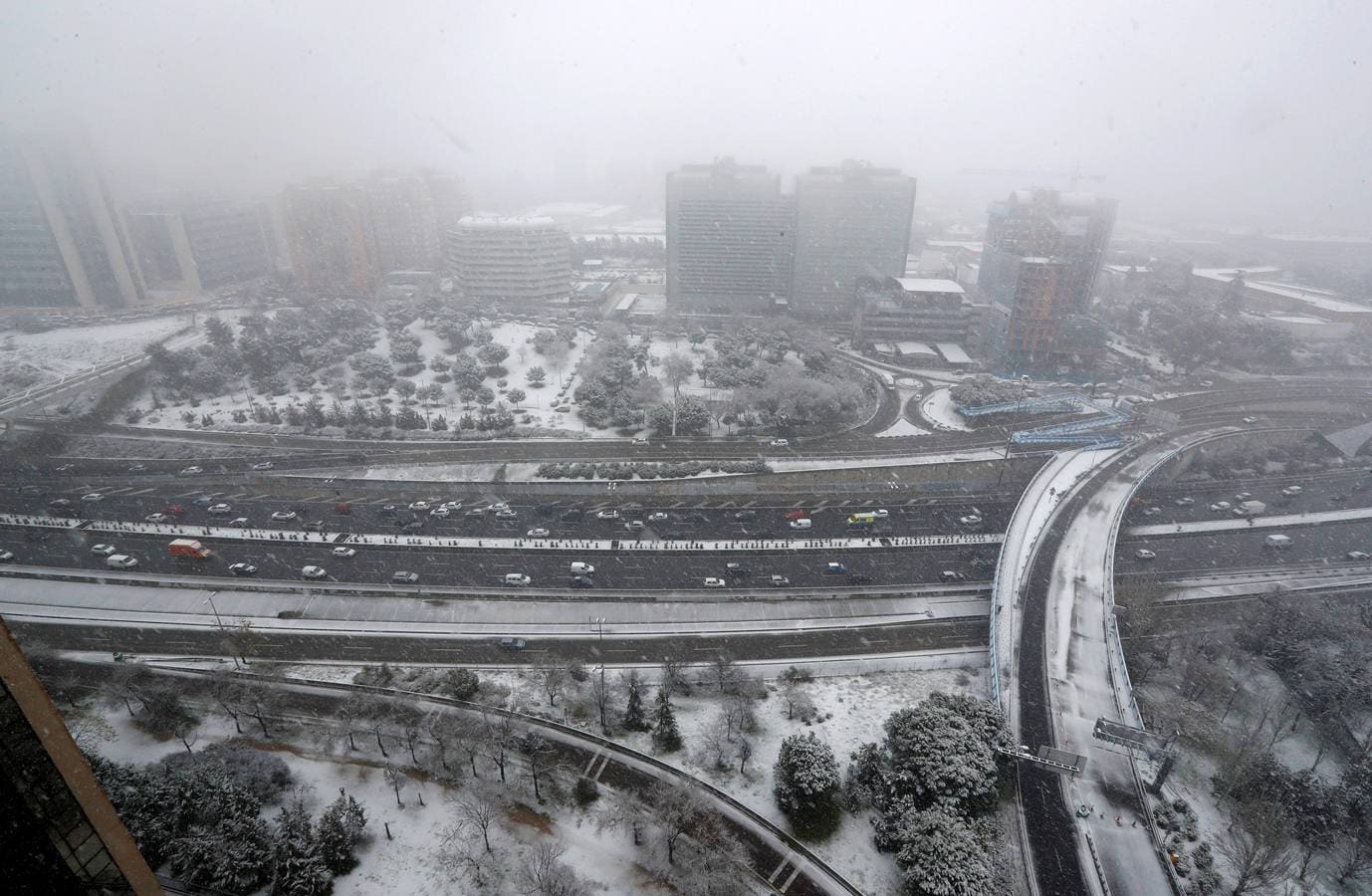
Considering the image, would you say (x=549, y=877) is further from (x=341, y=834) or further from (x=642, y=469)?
(x=642, y=469)

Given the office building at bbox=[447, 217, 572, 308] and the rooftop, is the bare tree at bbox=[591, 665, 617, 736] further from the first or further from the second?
the office building at bbox=[447, 217, 572, 308]

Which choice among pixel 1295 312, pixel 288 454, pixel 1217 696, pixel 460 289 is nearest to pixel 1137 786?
pixel 1217 696

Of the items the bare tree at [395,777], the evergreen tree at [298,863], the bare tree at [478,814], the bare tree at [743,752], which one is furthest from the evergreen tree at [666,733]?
the evergreen tree at [298,863]

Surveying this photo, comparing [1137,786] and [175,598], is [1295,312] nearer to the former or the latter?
[1137,786]

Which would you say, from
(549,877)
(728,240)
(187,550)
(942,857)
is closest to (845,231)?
(728,240)

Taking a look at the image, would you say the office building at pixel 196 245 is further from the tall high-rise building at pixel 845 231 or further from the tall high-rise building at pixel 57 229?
the tall high-rise building at pixel 845 231

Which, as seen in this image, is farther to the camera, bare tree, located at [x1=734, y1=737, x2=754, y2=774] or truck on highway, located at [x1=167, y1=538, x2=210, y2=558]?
truck on highway, located at [x1=167, y1=538, x2=210, y2=558]

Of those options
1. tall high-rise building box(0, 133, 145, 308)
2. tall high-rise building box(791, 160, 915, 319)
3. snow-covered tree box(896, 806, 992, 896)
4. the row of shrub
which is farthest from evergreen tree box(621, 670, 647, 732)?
tall high-rise building box(0, 133, 145, 308)
